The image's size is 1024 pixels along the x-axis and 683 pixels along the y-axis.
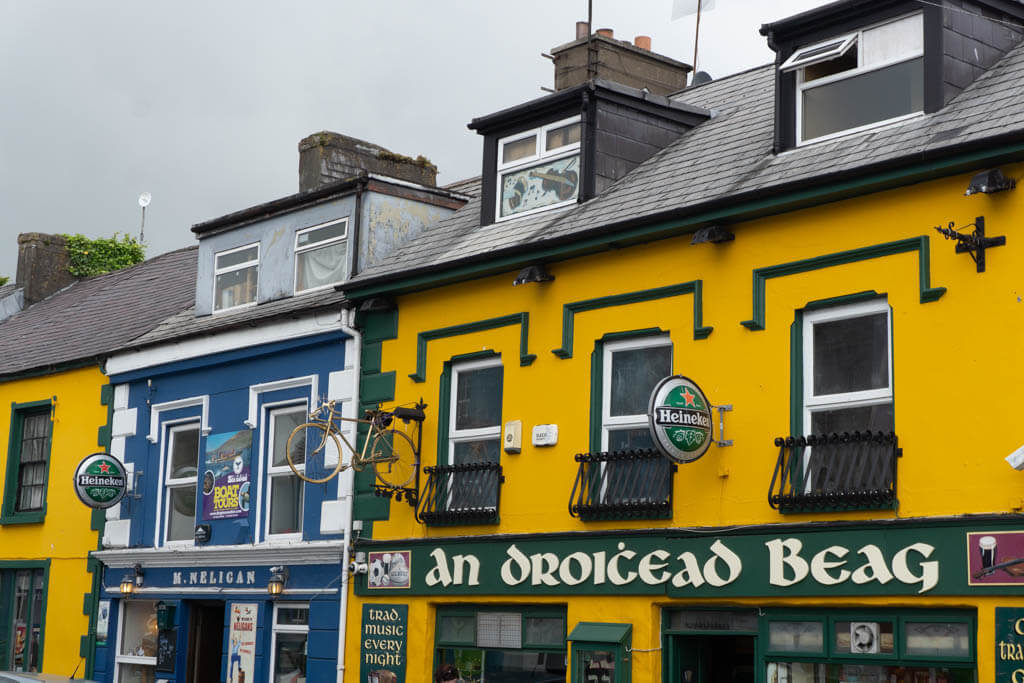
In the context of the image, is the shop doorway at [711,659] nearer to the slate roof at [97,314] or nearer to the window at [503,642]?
the window at [503,642]

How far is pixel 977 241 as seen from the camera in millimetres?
12219

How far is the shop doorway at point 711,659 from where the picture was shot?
14.3 metres

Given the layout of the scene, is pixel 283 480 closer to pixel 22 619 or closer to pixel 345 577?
pixel 345 577

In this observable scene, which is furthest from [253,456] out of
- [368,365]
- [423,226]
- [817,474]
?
[817,474]

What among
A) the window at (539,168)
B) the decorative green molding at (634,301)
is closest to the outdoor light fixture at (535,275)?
the decorative green molding at (634,301)

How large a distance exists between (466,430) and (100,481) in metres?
6.91

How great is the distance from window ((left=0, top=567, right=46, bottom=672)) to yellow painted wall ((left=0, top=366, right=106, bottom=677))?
0.31 meters

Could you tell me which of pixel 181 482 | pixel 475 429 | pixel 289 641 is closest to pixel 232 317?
pixel 181 482

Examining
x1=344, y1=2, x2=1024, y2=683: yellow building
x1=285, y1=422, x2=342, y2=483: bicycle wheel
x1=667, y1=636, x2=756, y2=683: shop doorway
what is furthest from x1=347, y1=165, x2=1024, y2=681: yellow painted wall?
x1=285, y1=422, x2=342, y2=483: bicycle wheel

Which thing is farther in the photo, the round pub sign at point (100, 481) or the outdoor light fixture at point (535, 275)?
the round pub sign at point (100, 481)

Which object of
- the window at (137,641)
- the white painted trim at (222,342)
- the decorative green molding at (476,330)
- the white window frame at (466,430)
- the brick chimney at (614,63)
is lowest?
the window at (137,641)

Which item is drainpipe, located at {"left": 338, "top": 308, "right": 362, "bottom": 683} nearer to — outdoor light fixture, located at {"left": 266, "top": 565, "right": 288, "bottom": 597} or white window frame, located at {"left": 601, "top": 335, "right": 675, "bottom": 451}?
outdoor light fixture, located at {"left": 266, "top": 565, "right": 288, "bottom": 597}

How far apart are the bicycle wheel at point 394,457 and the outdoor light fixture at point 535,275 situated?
250 centimetres

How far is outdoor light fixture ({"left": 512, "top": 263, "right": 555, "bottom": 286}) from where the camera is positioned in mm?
16047
